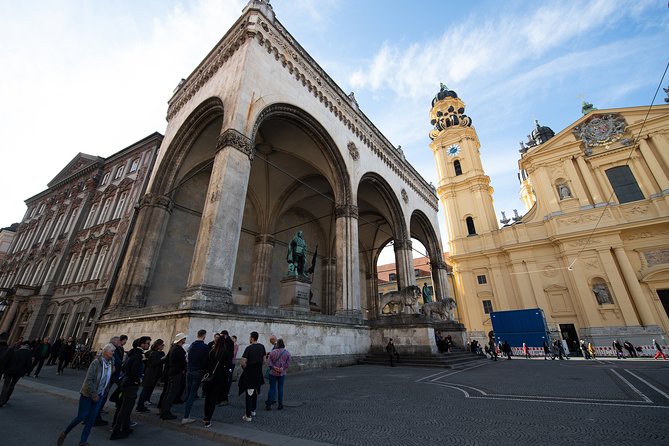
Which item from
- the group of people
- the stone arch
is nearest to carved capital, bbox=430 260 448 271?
the stone arch

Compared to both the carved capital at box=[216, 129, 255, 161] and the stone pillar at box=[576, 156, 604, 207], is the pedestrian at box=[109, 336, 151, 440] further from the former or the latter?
the stone pillar at box=[576, 156, 604, 207]

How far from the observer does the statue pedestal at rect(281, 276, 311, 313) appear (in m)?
11.5

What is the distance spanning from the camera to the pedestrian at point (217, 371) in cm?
384

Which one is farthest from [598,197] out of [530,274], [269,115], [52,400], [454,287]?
[52,400]

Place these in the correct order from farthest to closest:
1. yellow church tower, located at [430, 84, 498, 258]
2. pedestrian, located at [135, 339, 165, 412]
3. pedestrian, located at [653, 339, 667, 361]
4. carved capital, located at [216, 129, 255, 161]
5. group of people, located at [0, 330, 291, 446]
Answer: yellow church tower, located at [430, 84, 498, 258] < pedestrian, located at [653, 339, 667, 361] < carved capital, located at [216, 129, 255, 161] < pedestrian, located at [135, 339, 165, 412] < group of people, located at [0, 330, 291, 446]

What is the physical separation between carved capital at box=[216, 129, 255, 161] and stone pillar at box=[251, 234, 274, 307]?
962 cm

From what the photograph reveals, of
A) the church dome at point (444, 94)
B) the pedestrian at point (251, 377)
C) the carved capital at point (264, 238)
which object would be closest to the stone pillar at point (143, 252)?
the carved capital at point (264, 238)

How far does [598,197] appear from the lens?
22.8 meters

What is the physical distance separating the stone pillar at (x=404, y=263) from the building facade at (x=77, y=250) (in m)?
15.5

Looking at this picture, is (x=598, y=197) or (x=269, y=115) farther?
(x=598, y=197)

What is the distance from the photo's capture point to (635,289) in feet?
64.7

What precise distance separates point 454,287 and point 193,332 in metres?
28.0

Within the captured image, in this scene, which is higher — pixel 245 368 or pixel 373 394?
pixel 245 368

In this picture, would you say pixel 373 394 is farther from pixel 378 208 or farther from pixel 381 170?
Answer: pixel 378 208
